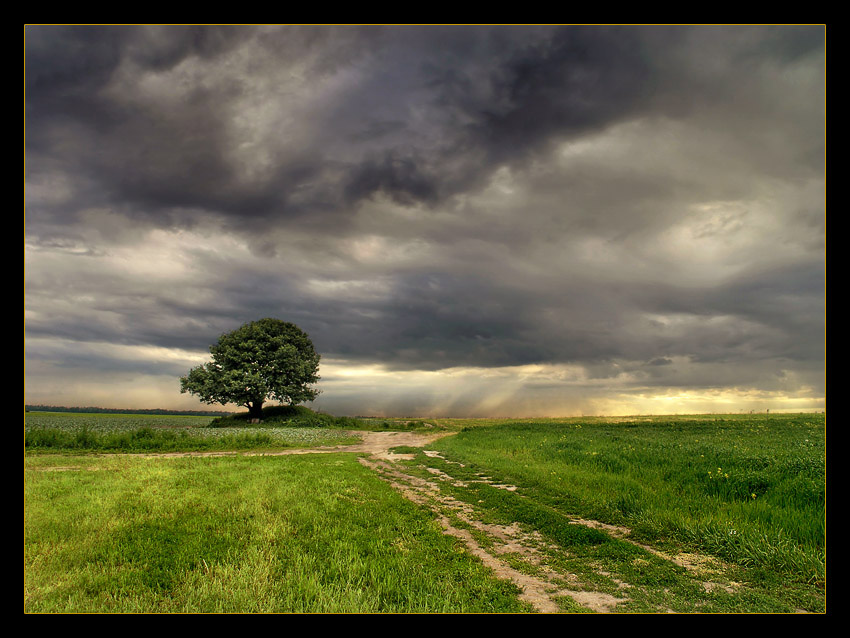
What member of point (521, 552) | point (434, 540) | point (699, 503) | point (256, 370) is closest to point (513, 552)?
point (521, 552)

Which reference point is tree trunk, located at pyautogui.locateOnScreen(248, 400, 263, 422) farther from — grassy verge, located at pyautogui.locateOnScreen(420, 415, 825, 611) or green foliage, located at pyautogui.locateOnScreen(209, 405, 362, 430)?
grassy verge, located at pyautogui.locateOnScreen(420, 415, 825, 611)

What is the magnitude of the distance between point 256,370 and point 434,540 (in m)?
49.8

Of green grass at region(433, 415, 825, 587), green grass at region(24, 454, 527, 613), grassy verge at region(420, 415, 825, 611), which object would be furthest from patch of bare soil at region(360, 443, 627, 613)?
green grass at region(433, 415, 825, 587)

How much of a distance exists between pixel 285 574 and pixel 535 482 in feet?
37.9

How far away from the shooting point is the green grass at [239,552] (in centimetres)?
627

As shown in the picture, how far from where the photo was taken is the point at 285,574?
7172 millimetres

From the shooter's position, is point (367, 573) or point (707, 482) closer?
point (367, 573)

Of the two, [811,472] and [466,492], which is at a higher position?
[811,472]

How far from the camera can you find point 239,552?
26.9 ft

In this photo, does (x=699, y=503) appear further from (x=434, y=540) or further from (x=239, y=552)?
(x=239, y=552)

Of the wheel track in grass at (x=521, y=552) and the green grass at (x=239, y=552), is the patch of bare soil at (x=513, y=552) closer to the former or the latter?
the wheel track in grass at (x=521, y=552)
